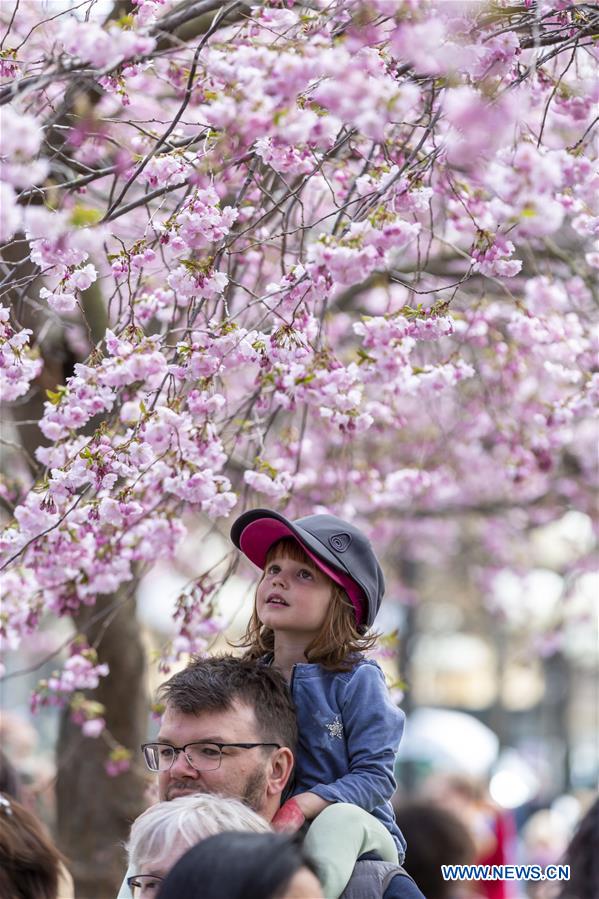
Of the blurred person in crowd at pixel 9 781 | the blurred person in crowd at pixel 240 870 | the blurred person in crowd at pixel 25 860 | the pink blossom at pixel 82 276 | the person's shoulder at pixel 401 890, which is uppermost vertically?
the pink blossom at pixel 82 276

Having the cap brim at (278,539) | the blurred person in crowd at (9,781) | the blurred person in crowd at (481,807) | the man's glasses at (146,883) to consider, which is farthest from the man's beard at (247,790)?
the blurred person in crowd at (481,807)

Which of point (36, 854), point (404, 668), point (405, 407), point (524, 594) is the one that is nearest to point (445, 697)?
point (404, 668)

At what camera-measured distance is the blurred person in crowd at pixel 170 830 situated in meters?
2.07

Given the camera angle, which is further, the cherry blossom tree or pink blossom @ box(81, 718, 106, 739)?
pink blossom @ box(81, 718, 106, 739)

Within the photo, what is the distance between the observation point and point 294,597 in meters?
2.79

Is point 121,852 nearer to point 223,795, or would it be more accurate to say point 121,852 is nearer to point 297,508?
point 297,508

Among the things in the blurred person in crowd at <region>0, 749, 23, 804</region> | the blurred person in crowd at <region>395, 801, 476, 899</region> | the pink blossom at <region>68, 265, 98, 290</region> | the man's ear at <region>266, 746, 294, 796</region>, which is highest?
the pink blossom at <region>68, 265, 98, 290</region>

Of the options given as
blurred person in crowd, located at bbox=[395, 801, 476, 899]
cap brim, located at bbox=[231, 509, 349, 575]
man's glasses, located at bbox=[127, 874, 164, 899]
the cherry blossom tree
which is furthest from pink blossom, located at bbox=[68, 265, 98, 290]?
blurred person in crowd, located at bbox=[395, 801, 476, 899]

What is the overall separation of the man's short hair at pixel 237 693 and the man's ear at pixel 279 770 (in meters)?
0.02

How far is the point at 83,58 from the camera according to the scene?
2434 millimetres

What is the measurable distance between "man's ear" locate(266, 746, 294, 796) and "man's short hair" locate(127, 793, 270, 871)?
0.91 ft

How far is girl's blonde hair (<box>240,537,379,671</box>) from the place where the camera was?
277 cm

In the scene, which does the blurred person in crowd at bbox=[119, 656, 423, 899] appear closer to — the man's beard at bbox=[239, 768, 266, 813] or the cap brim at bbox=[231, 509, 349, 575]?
the man's beard at bbox=[239, 768, 266, 813]

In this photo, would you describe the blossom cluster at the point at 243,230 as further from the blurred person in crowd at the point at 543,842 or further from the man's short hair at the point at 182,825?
the blurred person in crowd at the point at 543,842
